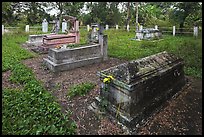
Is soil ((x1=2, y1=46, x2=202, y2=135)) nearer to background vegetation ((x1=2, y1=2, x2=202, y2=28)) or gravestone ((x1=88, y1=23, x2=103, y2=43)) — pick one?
gravestone ((x1=88, y1=23, x2=103, y2=43))

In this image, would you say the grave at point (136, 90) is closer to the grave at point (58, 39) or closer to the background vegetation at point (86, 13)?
the grave at point (58, 39)

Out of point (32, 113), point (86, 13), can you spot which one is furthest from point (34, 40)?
point (86, 13)

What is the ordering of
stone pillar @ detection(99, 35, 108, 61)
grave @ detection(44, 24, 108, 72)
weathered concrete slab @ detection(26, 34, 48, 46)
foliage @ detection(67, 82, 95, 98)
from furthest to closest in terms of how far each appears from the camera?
weathered concrete slab @ detection(26, 34, 48, 46)
stone pillar @ detection(99, 35, 108, 61)
grave @ detection(44, 24, 108, 72)
foliage @ detection(67, 82, 95, 98)

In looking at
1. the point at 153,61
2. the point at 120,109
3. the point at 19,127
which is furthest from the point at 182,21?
the point at 19,127

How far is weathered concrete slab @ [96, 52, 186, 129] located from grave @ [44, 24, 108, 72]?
3108 mm

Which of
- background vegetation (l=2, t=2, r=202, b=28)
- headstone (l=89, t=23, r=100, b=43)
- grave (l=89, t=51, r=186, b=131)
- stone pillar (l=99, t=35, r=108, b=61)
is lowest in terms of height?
grave (l=89, t=51, r=186, b=131)

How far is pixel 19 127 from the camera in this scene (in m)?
3.62

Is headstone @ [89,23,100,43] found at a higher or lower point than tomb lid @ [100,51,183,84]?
higher

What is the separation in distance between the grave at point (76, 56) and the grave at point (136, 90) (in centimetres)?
298

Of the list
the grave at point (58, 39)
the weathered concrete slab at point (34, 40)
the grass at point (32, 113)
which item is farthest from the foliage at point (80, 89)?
the weathered concrete slab at point (34, 40)

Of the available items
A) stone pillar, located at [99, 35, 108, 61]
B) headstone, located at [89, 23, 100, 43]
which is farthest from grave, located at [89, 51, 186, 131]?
headstone, located at [89, 23, 100, 43]

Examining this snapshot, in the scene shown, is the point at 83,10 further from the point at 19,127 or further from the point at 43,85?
the point at 19,127

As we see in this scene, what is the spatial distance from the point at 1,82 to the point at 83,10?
808 inches

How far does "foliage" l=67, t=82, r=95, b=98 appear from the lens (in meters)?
5.06
